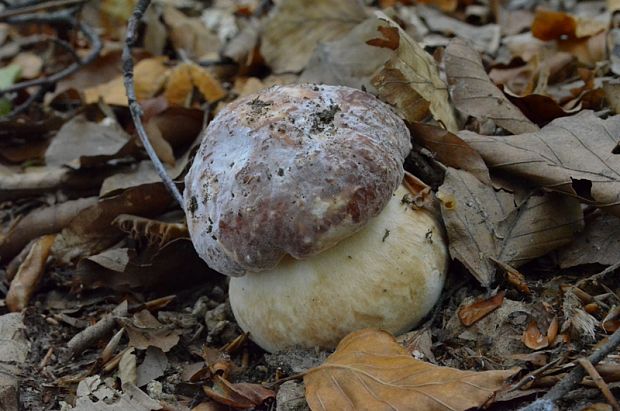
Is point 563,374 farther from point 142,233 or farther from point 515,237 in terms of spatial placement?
point 142,233

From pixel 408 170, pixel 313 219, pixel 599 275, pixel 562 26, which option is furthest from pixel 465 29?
pixel 313 219

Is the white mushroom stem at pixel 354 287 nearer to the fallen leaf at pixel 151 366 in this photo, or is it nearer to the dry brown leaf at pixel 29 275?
the fallen leaf at pixel 151 366

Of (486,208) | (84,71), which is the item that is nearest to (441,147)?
(486,208)

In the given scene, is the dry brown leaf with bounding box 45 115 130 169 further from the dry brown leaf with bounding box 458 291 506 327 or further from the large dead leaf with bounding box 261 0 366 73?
the dry brown leaf with bounding box 458 291 506 327

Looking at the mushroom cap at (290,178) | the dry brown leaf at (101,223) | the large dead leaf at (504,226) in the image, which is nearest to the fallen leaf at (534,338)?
the large dead leaf at (504,226)

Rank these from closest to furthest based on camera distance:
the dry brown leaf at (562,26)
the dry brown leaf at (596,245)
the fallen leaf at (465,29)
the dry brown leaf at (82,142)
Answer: the dry brown leaf at (596,245) < the dry brown leaf at (82,142) < the dry brown leaf at (562,26) < the fallen leaf at (465,29)

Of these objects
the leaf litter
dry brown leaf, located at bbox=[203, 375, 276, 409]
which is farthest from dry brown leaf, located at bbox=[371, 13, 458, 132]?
dry brown leaf, located at bbox=[203, 375, 276, 409]
